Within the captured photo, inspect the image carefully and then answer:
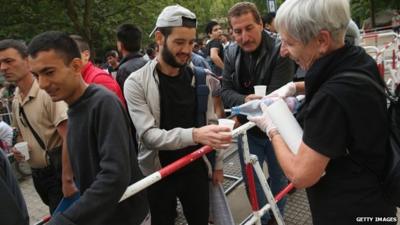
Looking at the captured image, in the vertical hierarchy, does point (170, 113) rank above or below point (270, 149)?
above

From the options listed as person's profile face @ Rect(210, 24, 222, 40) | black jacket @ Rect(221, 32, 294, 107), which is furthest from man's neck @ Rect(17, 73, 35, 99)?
person's profile face @ Rect(210, 24, 222, 40)

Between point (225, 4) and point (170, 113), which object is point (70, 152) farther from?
point (225, 4)

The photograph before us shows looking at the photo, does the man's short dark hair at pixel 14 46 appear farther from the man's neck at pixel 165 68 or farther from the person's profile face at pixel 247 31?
the person's profile face at pixel 247 31

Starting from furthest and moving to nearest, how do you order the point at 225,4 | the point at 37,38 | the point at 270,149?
the point at 225,4 < the point at 270,149 < the point at 37,38

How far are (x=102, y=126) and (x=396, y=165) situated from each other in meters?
1.25

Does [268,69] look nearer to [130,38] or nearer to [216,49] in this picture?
[130,38]

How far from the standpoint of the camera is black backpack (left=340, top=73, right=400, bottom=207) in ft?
4.61

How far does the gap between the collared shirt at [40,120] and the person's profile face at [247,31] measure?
154cm

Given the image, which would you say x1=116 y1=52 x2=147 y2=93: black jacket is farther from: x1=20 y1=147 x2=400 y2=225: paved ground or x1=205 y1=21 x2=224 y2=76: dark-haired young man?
x1=205 y1=21 x2=224 y2=76: dark-haired young man

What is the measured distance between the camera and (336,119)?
131cm

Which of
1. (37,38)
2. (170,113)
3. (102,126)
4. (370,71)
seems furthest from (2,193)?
(370,71)

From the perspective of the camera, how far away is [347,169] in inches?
57.6

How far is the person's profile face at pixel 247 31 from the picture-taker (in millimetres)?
2941

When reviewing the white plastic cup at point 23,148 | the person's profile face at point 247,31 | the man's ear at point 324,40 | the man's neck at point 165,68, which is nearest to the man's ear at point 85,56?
the white plastic cup at point 23,148
